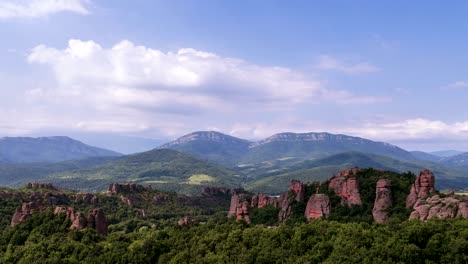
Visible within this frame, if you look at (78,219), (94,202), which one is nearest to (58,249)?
(78,219)

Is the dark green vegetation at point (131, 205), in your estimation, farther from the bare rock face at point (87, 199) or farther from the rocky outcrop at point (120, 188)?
the rocky outcrop at point (120, 188)

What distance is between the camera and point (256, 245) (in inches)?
2391

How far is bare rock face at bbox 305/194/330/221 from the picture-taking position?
90.8 metres

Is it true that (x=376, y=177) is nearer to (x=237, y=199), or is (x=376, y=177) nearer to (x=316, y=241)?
(x=237, y=199)

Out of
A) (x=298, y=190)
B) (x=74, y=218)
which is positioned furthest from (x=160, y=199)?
(x=74, y=218)

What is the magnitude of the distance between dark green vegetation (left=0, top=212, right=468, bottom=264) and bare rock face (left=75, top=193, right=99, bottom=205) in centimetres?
6391

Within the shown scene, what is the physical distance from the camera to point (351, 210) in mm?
90812

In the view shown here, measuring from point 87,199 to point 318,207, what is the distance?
85.9 meters

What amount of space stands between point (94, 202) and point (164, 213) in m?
23.0

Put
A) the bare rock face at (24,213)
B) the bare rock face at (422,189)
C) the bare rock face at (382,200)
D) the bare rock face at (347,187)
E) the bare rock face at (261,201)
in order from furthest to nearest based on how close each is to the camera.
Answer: the bare rock face at (261,201), the bare rock face at (347,187), the bare rock face at (24,213), the bare rock face at (382,200), the bare rock face at (422,189)

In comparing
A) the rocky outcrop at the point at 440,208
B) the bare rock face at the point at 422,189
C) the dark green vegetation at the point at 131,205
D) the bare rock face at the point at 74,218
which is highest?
the bare rock face at the point at 422,189

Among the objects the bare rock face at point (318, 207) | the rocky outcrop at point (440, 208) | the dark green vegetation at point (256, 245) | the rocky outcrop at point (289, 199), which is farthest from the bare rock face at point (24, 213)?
the rocky outcrop at point (440, 208)

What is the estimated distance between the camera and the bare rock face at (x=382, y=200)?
274 ft

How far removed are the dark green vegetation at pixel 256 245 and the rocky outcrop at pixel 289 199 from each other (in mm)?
28734
